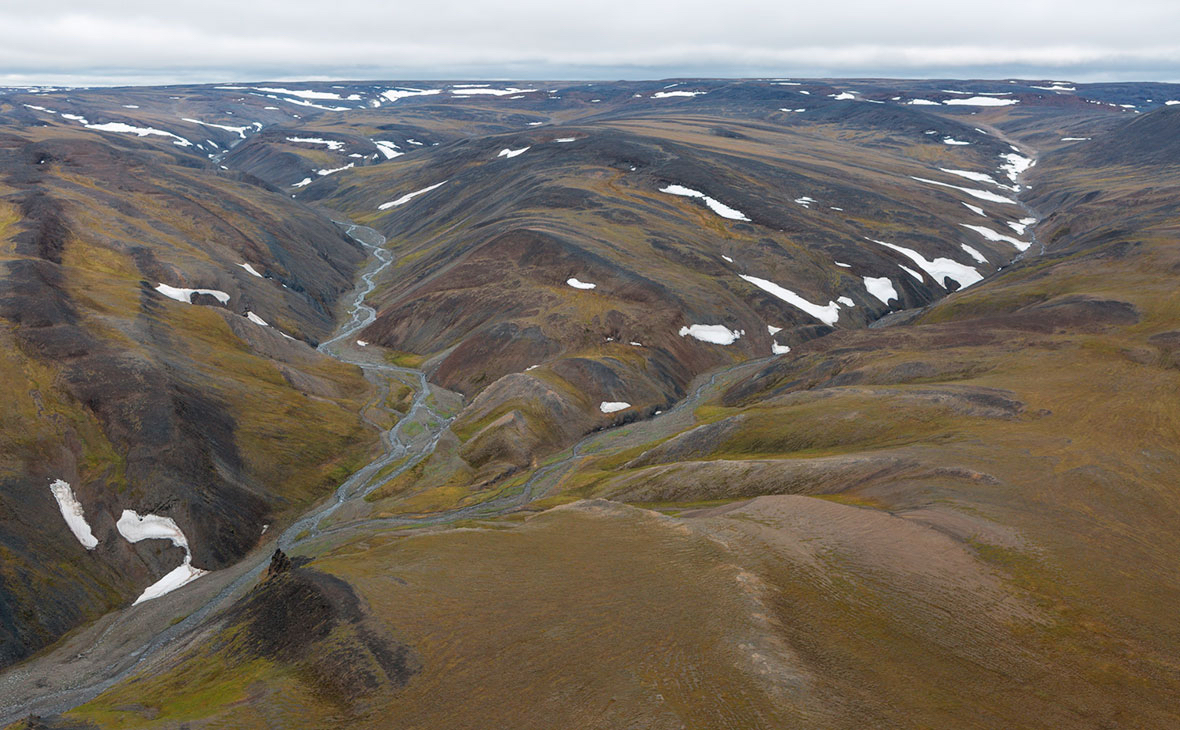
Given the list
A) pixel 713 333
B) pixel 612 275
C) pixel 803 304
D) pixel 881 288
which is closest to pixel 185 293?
pixel 612 275

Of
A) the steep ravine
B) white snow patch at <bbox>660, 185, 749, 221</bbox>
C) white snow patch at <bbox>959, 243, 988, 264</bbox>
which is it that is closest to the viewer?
the steep ravine

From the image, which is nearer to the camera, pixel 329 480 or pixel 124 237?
pixel 329 480

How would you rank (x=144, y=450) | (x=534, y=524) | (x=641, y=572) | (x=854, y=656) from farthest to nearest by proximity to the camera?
(x=144, y=450), (x=534, y=524), (x=641, y=572), (x=854, y=656)

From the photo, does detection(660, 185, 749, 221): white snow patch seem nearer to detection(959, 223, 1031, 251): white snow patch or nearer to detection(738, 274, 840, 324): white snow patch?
detection(738, 274, 840, 324): white snow patch

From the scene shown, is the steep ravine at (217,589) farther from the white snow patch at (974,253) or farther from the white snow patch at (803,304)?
the white snow patch at (974,253)

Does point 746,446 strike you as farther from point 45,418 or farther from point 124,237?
point 124,237

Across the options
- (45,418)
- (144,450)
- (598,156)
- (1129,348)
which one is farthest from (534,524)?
(598,156)

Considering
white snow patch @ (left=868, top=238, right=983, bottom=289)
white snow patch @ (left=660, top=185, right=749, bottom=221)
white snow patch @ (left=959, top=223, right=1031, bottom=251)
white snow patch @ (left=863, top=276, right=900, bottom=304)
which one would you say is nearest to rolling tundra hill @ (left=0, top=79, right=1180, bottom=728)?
white snow patch @ (left=863, top=276, right=900, bottom=304)

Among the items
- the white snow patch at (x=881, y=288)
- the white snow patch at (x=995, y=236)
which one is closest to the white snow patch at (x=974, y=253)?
the white snow patch at (x=995, y=236)
